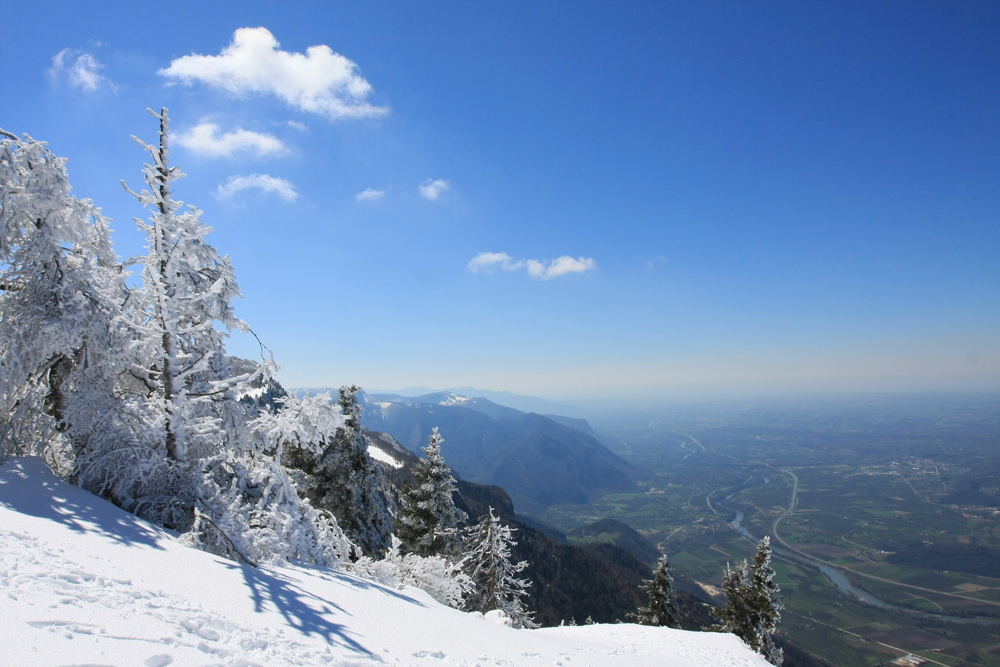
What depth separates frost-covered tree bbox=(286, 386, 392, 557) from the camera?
2009 centimetres

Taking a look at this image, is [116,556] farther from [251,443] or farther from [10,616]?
[251,443]

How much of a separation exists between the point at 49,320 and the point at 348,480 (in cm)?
1487

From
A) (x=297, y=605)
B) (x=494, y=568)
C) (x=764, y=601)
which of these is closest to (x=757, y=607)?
(x=764, y=601)

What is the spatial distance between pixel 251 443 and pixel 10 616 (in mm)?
7329

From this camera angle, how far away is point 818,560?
5782 inches

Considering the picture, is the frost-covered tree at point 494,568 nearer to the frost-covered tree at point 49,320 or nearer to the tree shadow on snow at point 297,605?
the tree shadow on snow at point 297,605

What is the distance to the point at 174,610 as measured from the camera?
14.4 feet

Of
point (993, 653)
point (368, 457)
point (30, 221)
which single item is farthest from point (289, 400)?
point (993, 653)

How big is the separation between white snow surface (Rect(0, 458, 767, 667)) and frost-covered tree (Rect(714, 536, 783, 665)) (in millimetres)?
18884

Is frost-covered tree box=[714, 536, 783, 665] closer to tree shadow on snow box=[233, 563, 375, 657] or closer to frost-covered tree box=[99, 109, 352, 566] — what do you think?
Result: frost-covered tree box=[99, 109, 352, 566]

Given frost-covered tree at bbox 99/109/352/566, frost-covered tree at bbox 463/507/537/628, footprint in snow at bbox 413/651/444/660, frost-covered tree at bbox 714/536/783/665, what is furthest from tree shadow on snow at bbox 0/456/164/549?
frost-covered tree at bbox 714/536/783/665

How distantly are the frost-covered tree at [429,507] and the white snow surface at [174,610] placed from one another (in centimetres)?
1229

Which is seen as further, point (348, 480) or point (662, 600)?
point (662, 600)

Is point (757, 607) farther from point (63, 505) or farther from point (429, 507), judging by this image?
point (63, 505)
